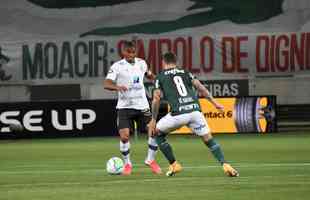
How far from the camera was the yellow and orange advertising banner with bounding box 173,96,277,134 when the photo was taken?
2967cm

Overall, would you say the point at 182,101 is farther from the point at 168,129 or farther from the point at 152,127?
the point at 152,127

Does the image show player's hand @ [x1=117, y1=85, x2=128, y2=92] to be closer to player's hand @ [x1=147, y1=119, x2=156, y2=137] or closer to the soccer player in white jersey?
the soccer player in white jersey

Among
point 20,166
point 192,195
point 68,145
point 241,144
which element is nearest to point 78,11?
point 68,145

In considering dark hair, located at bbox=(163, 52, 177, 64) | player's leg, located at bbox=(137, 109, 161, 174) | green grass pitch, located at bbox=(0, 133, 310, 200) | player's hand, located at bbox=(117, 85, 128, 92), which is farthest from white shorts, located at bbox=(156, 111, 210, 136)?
player's hand, located at bbox=(117, 85, 128, 92)

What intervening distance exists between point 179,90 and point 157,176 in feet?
4.86

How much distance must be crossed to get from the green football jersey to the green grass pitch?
3.65 feet

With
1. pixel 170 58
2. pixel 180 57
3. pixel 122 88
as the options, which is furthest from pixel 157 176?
pixel 180 57

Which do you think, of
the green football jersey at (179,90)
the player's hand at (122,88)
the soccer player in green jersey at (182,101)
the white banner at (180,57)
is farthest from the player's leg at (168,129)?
the white banner at (180,57)

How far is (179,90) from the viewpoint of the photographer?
16.1 meters

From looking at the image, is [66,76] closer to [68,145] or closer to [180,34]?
[180,34]

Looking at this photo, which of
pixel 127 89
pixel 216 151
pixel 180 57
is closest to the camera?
pixel 216 151

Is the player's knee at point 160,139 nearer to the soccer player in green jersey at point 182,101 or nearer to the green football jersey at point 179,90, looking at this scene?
the soccer player in green jersey at point 182,101

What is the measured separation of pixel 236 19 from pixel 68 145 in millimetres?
8955

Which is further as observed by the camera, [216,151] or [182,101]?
[182,101]
